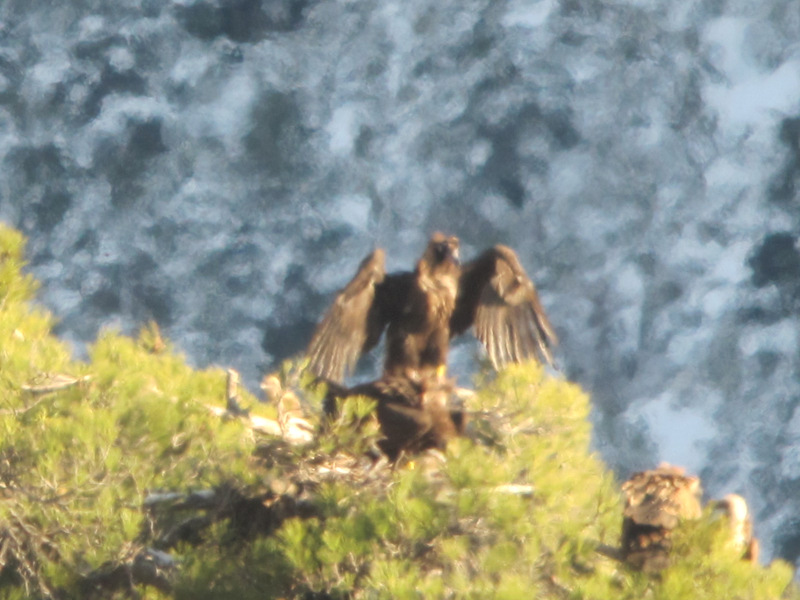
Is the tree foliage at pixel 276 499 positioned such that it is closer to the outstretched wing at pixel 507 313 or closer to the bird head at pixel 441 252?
the outstretched wing at pixel 507 313

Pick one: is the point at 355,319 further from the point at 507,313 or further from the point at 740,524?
the point at 740,524

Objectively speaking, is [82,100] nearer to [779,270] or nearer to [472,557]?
[779,270]

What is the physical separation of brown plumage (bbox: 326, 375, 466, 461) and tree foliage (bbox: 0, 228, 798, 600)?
293mm

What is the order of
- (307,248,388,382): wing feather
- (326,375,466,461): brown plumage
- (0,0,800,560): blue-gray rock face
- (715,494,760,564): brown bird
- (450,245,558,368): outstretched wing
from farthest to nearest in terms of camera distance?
(0,0,800,560): blue-gray rock face < (450,245,558,368): outstretched wing < (307,248,388,382): wing feather < (326,375,466,461): brown plumage < (715,494,760,564): brown bird

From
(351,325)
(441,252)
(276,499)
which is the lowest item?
(276,499)

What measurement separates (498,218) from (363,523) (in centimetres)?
831

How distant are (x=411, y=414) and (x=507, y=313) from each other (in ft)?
2.98

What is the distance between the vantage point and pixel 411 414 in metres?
5.54

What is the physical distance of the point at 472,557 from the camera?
416cm

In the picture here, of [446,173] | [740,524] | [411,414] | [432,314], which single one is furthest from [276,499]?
[446,173]

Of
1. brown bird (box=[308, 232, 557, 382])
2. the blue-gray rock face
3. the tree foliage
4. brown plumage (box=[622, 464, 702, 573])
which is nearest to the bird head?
brown bird (box=[308, 232, 557, 382])

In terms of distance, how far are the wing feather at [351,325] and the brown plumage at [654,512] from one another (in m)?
1.79

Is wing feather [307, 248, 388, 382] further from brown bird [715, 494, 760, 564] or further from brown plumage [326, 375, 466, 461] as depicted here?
brown bird [715, 494, 760, 564]

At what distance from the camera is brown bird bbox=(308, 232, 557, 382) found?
6.03m
